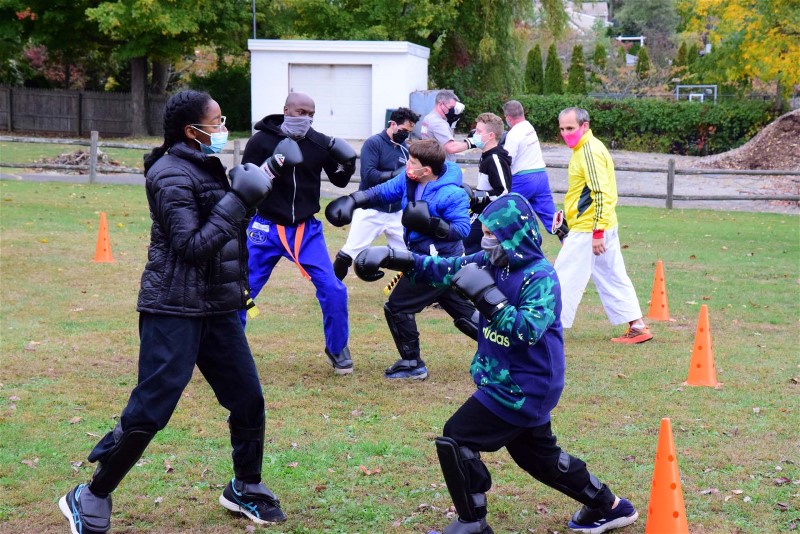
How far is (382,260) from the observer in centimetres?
494

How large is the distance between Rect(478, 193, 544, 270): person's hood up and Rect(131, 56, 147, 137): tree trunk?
108ft

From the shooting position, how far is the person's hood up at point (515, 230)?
4.20 meters

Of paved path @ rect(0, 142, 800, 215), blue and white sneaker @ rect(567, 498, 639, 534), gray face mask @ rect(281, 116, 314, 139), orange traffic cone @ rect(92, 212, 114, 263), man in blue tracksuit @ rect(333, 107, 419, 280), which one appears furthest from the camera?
paved path @ rect(0, 142, 800, 215)

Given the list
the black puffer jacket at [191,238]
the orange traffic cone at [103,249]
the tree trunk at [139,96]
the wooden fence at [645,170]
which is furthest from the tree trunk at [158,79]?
the black puffer jacket at [191,238]

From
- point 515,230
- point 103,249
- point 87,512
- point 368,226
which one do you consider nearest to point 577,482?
point 515,230

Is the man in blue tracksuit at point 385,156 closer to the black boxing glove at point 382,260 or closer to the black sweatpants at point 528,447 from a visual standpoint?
the black boxing glove at point 382,260

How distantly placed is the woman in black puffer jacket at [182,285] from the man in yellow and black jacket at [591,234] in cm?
413

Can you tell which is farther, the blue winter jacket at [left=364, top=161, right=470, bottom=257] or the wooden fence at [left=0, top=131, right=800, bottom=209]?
the wooden fence at [left=0, top=131, right=800, bottom=209]

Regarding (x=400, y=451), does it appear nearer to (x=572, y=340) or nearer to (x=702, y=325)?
(x=702, y=325)

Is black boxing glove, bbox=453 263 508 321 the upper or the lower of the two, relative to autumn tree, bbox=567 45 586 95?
lower

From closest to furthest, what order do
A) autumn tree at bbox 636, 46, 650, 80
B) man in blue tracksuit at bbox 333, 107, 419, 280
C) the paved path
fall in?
man in blue tracksuit at bbox 333, 107, 419, 280
the paved path
autumn tree at bbox 636, 46, 650, 80

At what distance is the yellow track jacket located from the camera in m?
8.11

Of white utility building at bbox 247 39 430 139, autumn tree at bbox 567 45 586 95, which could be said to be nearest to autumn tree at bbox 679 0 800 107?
white utility building at bbox 247 39 430 139

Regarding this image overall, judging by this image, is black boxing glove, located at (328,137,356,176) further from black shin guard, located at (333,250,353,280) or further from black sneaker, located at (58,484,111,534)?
black sneaker, located at (58,484,111,534)
